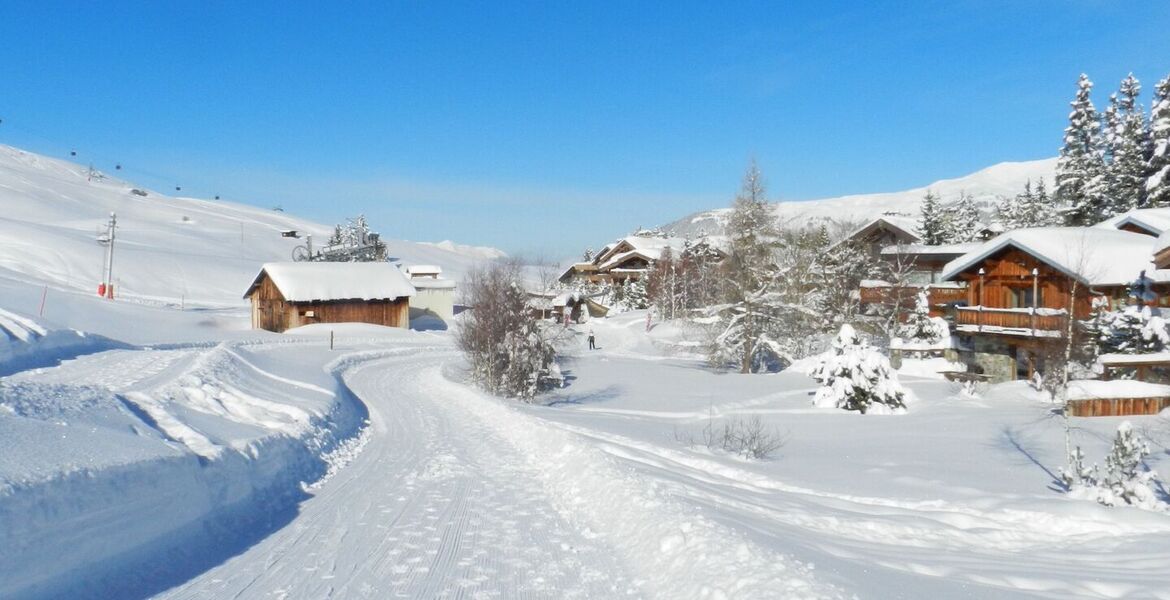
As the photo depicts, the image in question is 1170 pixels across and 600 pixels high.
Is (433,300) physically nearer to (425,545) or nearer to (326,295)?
(326,295)

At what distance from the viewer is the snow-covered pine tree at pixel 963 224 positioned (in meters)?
59.8

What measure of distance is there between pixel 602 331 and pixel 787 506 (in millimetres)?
48015

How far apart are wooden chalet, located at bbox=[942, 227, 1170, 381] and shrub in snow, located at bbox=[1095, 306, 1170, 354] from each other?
4.07 ft

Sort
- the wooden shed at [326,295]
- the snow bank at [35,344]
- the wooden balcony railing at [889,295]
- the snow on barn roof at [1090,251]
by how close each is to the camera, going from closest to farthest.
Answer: the snow bank at [35,344]
the snow on barn roof at [1090,251]
the wooden balcony railing at [889,295]
the wooden shed at [326,295]

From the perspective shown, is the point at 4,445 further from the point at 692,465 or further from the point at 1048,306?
the point at 1048,306

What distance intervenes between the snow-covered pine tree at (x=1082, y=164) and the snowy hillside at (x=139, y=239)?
66.8 m

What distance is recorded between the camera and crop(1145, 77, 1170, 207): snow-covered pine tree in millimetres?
43156

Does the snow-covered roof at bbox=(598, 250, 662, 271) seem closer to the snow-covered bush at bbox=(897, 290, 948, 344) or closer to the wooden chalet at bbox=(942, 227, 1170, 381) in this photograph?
the snow-covered bush at bbox=(897, 290, 948, 344)

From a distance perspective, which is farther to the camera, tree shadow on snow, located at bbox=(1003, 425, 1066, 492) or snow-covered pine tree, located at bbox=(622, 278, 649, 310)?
snow-covered pine tree, located at bbox=(622, 278, 649, 310)

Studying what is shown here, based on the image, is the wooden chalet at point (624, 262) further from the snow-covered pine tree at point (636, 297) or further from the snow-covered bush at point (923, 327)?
the snow-covered bush at point (923, 327)

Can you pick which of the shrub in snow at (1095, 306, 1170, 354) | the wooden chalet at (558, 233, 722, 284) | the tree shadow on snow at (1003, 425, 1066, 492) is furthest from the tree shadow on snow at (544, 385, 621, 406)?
the wooden chalet at (558, 233, 722, 284)

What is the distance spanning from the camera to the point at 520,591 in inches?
273

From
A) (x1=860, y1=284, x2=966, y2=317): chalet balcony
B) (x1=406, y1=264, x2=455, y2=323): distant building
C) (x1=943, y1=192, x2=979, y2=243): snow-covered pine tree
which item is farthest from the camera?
(x1=406, y1=264, x2=455, y2=323): distant building

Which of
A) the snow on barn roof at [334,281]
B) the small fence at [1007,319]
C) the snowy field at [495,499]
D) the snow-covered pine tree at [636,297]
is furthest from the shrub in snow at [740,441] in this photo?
the snow-covered pine tree at [636,297]
